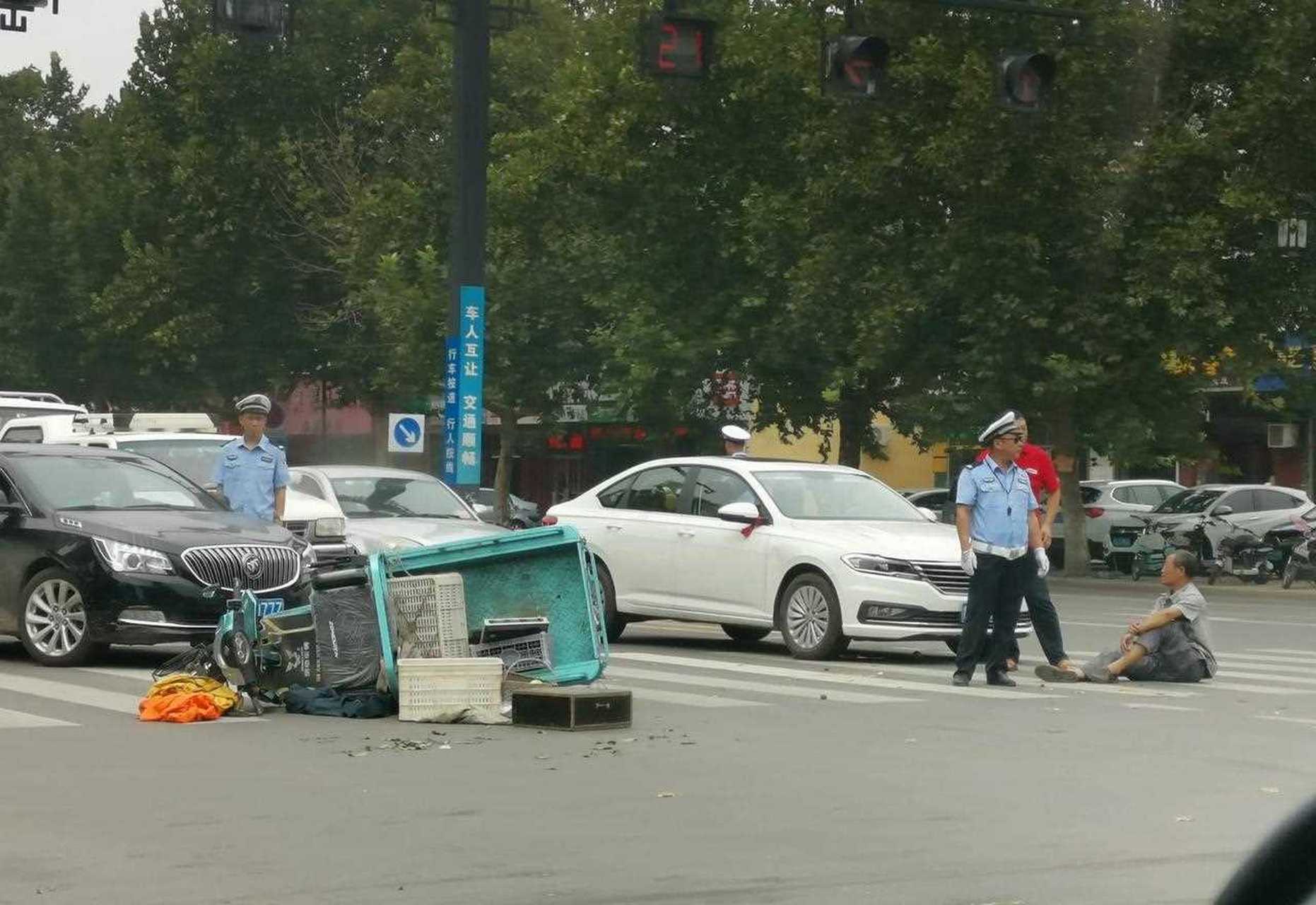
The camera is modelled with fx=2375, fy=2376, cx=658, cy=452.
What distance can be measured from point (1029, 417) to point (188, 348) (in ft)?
91.0

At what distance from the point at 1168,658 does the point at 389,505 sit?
7532 mm

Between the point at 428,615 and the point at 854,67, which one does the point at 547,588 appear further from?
the point at 854,67

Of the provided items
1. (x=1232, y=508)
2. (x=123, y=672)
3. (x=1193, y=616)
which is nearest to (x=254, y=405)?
(x=123, y=672)

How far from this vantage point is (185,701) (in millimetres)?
12734

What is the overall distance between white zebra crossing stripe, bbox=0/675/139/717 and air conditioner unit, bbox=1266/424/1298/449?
1626 inches

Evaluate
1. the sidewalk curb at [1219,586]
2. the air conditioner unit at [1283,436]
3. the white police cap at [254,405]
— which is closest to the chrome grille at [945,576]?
the white police cap at [254,405]

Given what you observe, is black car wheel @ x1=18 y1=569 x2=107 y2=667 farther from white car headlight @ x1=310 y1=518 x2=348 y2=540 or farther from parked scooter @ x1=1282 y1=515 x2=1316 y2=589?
parked scooter @ x1=1282 y1=515 x2=1316 y2=589

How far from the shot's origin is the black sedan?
15.7 metres

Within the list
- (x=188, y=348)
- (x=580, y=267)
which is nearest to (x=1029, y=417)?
(x=580, y=267)

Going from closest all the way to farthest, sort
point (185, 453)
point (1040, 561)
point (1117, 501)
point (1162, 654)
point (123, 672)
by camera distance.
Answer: point (123, 672), point (1162, 654), point (1040, 561), point (185, 453), point (1117, 501)

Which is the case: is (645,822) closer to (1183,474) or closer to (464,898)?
(464,898)

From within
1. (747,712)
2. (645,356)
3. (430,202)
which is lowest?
(747,712)

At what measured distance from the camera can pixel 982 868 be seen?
26.2 ft

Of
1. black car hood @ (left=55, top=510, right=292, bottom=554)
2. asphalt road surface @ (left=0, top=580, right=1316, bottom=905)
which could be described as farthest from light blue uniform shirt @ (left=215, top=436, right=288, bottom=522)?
asphalt road surface @ (left=0, top=580, right=1316, bottom=905)
